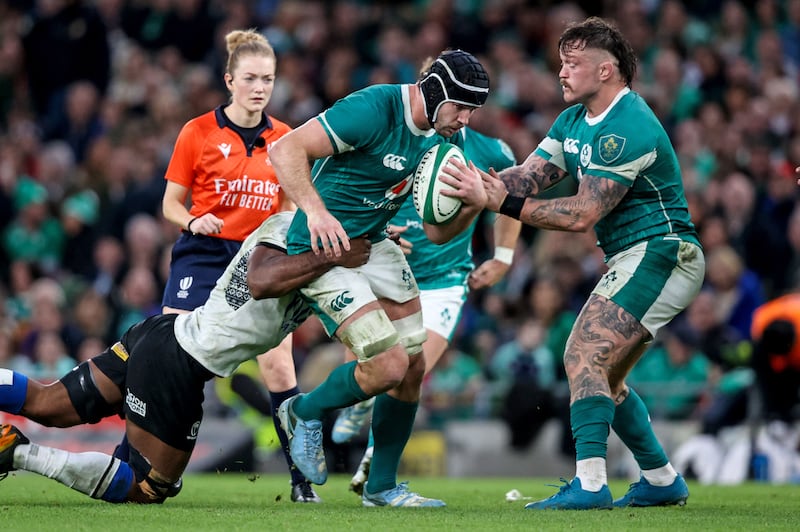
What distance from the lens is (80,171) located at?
54.9 feet

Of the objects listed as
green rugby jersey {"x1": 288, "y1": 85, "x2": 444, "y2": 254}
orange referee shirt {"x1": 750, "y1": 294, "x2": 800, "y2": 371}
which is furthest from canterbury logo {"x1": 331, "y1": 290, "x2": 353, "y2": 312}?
→ orange referee shirt {"x1": 750, "y1": 294, "x2": 800, "y2": 371}

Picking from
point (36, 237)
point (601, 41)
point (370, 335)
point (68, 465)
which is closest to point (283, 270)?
point (370, 335)

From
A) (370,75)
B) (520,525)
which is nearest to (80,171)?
(370,75)

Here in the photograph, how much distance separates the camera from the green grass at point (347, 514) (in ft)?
19.9

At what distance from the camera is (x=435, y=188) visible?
679 centimetres

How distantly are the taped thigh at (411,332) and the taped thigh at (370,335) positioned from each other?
0.87 ft

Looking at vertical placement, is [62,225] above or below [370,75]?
below

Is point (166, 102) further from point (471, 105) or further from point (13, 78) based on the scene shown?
point (471, 105)

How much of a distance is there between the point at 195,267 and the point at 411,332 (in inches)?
69.0

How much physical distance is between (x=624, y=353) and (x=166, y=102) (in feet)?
35.8

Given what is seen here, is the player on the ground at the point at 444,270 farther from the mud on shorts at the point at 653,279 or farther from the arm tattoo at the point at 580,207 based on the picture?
the arm tattoo at the point at 580,207

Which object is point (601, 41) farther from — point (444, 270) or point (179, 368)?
point (179, 368)

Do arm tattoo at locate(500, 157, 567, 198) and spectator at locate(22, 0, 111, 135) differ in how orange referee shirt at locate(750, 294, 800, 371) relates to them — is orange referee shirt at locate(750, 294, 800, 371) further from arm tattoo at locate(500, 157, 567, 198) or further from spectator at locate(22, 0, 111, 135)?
spectator at locate(22, 0, 111, 135)

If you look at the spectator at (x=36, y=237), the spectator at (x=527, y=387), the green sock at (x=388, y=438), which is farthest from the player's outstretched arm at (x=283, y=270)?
the spectator at (x=36, y=237)
